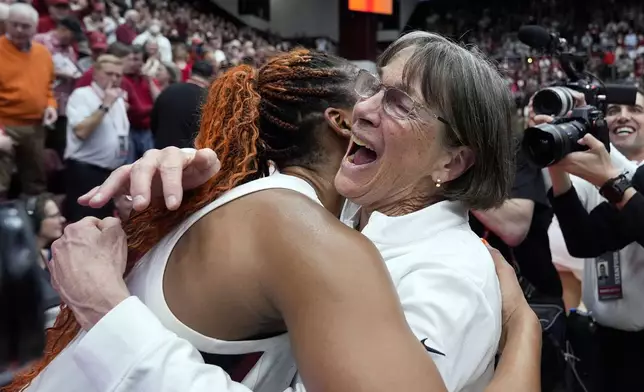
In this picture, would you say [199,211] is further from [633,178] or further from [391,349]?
[633,178]

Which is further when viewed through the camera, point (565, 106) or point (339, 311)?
point (565, 106)

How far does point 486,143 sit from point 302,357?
0.57m

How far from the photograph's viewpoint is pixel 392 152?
1256mm

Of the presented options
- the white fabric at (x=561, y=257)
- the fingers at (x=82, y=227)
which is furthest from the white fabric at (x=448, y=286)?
the white fabric at (x=561, y=257)

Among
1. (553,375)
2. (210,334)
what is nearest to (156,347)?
(210,334)

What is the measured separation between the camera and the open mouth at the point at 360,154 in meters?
1.22

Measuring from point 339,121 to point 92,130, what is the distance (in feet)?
10.5

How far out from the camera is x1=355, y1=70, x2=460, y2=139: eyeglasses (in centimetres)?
122

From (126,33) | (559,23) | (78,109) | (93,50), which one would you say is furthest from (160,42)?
(559,23)

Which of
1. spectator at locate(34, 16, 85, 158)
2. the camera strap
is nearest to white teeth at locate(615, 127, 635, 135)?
the camera strap

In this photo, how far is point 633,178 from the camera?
1.96 metres

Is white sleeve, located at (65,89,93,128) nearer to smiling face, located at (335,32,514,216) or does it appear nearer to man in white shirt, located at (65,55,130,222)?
man in white shirt, located at (65,55,130,222)

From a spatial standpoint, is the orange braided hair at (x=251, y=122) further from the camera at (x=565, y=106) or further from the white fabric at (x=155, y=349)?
the camera at (x=565, y=106)

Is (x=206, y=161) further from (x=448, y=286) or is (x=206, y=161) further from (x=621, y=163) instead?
(x=621, y=163)
